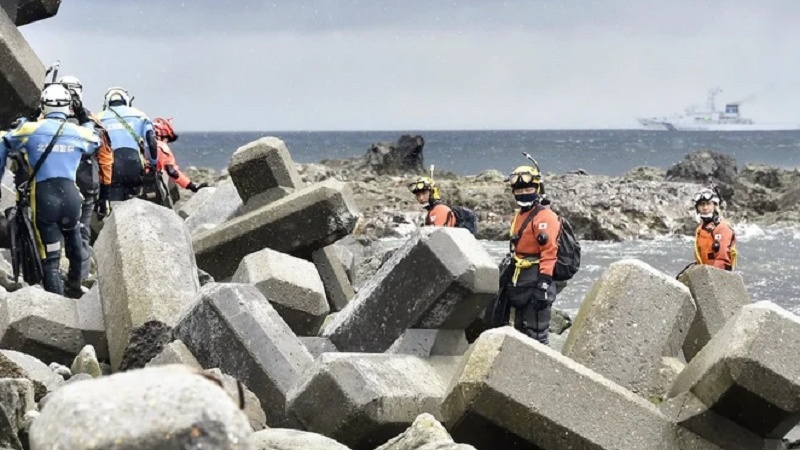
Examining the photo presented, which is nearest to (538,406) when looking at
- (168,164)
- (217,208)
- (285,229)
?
(285,229)

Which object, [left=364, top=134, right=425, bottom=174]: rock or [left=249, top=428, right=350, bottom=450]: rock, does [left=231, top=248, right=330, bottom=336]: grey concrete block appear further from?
[left=364, top=134, right=425, bottom=174]: rock

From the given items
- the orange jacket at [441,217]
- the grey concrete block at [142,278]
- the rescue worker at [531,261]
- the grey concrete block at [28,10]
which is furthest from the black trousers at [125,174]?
the rescue worker at [531,261]

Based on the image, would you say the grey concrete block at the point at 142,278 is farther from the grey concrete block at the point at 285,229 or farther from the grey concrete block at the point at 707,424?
the grey concrete block at the point at 707,424

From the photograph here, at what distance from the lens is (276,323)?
6.62 meters

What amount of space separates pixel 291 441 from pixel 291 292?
3.27 metres

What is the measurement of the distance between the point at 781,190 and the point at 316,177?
45.4ft

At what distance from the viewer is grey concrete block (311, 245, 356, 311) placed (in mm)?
10211

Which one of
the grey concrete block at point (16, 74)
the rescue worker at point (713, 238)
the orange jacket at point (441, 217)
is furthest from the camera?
the rescue worker at point (713, 238)

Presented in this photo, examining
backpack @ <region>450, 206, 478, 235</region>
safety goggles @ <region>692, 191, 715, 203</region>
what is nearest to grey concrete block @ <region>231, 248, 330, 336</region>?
backpack @ <region>450, 206, 478, 235</region>

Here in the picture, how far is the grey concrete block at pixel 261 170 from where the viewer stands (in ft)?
35.6

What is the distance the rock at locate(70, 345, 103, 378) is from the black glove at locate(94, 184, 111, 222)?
14.4ft

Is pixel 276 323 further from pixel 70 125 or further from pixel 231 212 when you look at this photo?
pixel 231 212

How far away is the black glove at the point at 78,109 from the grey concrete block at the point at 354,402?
183 inches

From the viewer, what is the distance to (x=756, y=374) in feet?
18.3
